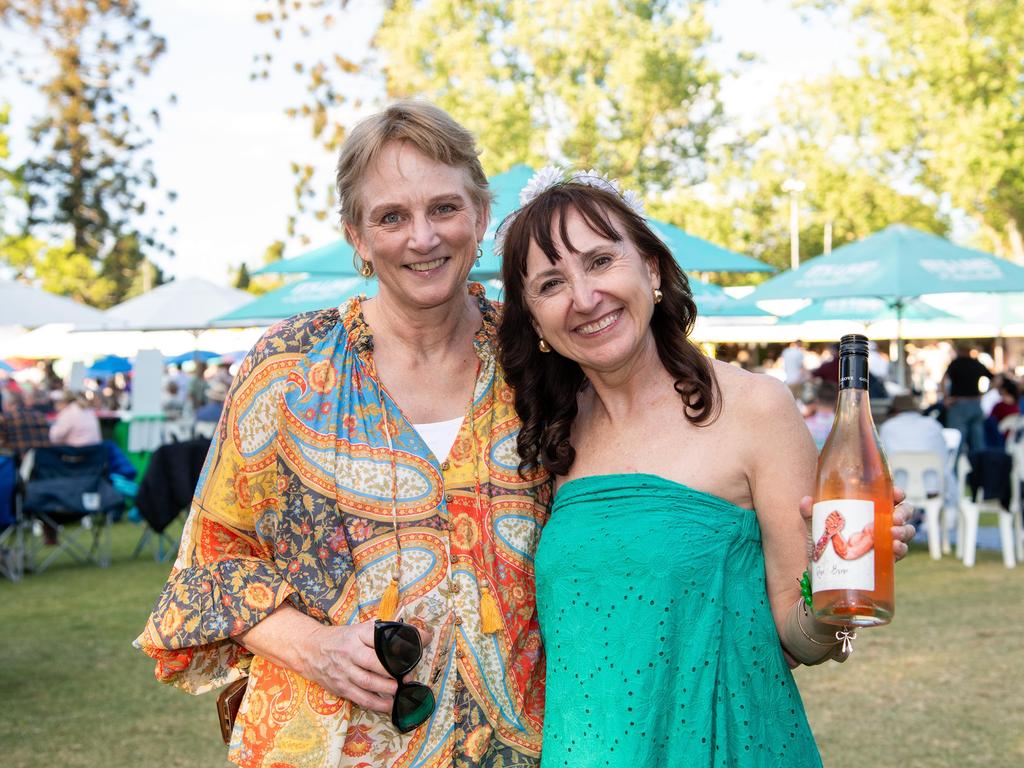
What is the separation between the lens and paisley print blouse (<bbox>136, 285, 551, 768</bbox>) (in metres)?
2.41

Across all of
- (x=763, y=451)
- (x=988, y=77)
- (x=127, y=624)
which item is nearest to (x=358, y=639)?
(x=763, y=451)

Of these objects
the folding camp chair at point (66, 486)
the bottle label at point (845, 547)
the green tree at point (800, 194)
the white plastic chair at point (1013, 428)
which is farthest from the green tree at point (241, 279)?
the bottle label at point (845, 547)

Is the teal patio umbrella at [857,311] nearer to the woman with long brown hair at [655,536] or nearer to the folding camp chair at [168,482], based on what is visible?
the folding camp chair at [168,482]

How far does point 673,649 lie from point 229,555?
0.95m

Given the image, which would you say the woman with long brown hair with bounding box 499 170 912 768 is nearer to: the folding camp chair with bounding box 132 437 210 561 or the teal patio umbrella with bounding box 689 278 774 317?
the teal patio umbrella with bounding box 689 278 774 317

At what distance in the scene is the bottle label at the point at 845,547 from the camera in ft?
6.66

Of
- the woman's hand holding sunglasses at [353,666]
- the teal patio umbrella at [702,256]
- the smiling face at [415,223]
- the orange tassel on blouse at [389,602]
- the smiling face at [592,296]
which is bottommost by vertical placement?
the woman's hand holding sunglasses at [353,666]

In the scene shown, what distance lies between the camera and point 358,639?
2.24 metres

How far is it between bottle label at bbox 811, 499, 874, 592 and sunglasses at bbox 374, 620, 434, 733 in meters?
0.75

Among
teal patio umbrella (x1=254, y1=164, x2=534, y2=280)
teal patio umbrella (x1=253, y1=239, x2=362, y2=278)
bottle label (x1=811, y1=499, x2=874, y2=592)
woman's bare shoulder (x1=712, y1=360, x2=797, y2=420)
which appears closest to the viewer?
bottle label (x1=811, y1=499, x2=874, y2=592)

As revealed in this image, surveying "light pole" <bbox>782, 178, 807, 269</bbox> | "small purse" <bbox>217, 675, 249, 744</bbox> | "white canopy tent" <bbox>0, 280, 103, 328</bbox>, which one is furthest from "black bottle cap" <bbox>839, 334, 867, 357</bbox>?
"light pole" <bbox>782, 178, 807, 269</bbox>

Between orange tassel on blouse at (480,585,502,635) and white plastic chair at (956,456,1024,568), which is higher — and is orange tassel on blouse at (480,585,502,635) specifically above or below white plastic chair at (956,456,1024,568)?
above

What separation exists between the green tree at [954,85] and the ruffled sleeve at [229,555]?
28.5 metres

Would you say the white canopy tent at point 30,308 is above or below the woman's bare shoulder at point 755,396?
above
